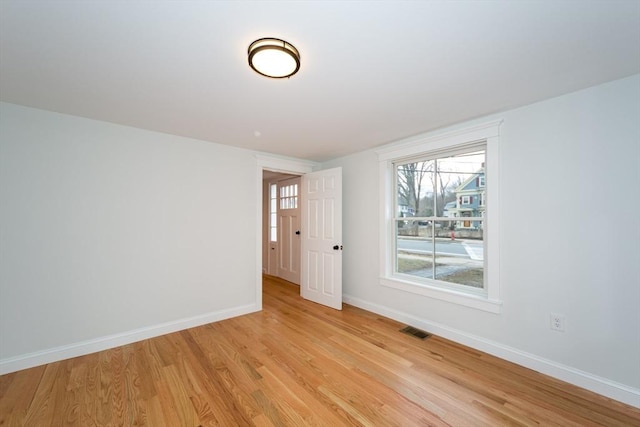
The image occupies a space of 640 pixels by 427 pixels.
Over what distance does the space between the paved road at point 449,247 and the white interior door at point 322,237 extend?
100 cm

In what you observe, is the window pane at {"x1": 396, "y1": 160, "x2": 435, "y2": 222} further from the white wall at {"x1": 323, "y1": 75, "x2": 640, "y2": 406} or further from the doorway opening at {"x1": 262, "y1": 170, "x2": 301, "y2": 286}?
the doorway opening at {"x1": 262, "y1": 170, "x2": 301, "y2": 286}

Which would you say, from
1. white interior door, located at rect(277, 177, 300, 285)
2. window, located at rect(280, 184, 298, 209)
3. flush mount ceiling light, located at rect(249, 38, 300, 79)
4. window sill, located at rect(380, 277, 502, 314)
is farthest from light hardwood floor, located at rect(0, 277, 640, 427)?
window, located at rect(280, 184, 298, 209)

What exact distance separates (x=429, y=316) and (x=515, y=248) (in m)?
1.19

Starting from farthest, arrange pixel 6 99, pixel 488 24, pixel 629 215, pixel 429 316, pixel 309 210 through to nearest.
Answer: pixel 309 210
pixel 429 316
pixel 6 99
pixel 629 215
pixel 488 24

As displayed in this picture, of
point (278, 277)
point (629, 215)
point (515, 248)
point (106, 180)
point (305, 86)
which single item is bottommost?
point (278, 277)

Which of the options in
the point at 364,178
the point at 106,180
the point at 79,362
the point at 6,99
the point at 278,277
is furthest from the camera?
the point at 278,277

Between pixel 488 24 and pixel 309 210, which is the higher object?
pixel 488 24

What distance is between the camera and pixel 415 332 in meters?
2.95

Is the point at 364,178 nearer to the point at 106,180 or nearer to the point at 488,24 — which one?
the point at 488,24

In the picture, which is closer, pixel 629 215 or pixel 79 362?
Result: pixel 629 215

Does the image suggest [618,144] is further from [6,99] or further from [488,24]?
[6,99]

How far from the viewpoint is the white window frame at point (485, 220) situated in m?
2.48

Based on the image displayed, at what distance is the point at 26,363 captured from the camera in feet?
7.43

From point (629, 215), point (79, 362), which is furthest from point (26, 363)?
point (629, 215)
